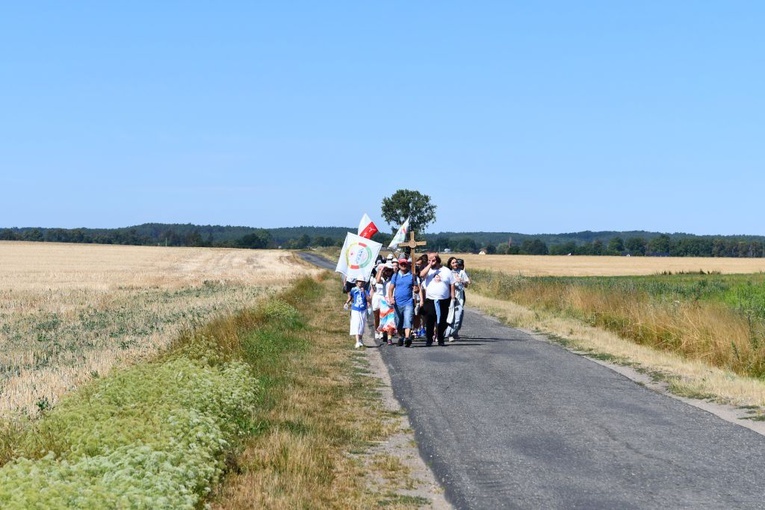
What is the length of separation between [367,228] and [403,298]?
2.90m

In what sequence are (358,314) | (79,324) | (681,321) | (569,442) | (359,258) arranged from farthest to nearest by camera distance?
(79,324) < (359,258) < (681,321) < (358,314) < (569,442)

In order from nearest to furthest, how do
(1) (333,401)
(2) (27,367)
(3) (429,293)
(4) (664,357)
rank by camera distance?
(1) (333,401), (2) (27,367), (4) (664,357), (3) (429,293)

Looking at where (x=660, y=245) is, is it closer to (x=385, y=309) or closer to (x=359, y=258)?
(x=359, y=258)

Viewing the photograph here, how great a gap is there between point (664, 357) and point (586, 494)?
10428 mm

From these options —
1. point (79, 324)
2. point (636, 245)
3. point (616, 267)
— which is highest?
point (636, 245)

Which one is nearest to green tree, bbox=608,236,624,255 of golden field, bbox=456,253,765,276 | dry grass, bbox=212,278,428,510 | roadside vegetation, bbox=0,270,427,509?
golden field, bbox=456,253,765,276

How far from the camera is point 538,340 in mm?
20562

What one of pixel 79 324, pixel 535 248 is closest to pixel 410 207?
pixel 535 248

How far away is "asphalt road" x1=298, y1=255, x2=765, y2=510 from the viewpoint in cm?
762

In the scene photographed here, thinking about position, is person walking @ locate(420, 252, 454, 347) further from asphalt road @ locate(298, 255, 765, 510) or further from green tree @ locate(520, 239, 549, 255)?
green tree @ locate(520, 239, 549, 255)

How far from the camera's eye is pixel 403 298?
19562 mm

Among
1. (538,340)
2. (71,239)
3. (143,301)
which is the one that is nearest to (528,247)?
(71,239)

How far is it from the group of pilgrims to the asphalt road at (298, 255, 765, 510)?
3904 millimetres

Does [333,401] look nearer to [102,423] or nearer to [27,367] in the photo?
[102,423]
